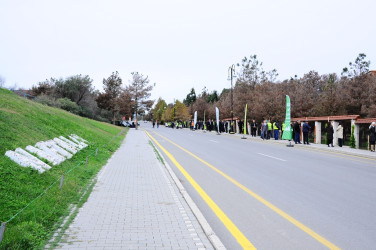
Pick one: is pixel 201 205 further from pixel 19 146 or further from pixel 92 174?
pixel 19 146

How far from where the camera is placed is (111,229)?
455cm

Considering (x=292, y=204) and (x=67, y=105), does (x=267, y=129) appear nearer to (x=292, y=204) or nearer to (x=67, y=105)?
(x=292, y=204)

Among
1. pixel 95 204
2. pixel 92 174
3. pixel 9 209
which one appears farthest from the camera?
pixel 92 174

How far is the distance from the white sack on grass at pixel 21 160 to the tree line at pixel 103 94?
1541 inches

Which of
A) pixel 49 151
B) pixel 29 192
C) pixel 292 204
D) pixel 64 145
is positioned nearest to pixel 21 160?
pixel 29 192

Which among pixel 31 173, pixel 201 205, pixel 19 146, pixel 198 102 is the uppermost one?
pixel 198 102

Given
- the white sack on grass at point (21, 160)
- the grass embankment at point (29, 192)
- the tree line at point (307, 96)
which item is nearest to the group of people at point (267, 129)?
the tree line at point (307, 96)

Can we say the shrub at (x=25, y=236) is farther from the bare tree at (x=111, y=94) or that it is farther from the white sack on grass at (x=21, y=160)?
the bare tree at (x=111, y=94)

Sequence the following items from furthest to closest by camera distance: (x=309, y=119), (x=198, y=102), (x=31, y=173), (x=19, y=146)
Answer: (x=198, y=102) < (x=309, y=119) < (x=19, y=146) < (x=31, y=173)

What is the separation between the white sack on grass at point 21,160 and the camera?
6578 millimetres

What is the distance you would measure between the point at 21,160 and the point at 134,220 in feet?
10.8

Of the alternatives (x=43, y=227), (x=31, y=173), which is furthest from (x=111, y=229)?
(x=31, y=173)

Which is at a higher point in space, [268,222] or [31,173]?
[31,173]

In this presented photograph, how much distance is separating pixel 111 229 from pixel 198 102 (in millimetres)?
77983
